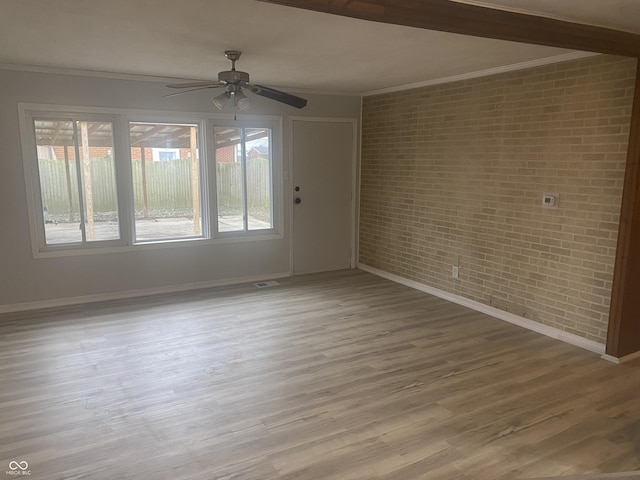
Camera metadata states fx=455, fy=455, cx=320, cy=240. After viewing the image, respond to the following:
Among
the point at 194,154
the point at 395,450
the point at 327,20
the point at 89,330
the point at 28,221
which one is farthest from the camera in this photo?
the point at 194,154

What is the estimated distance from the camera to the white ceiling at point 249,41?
8.29 ft

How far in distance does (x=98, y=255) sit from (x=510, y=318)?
13.9ft

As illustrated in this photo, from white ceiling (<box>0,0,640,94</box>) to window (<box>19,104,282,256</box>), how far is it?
23.8 inches

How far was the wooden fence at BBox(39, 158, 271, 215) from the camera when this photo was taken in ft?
15.3

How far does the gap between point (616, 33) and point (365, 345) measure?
278cm

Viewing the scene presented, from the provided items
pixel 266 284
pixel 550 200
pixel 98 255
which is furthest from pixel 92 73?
pixel 550 200

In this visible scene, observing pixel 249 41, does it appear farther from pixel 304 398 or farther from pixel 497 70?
pixel 304 398

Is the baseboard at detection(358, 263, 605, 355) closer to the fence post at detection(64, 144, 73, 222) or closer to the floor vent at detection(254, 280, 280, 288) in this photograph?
the floor vent at detection(254, 280, 280, 288)

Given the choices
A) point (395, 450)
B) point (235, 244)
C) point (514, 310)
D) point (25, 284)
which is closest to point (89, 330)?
point (25, 284)

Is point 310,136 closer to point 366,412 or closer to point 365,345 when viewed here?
point 365,345

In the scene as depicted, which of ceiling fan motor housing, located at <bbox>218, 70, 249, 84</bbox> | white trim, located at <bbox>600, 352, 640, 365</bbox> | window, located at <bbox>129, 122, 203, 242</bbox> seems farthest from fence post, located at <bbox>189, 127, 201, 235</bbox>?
white trim, located at <bbox>600, 352, 640, 365</bbox>

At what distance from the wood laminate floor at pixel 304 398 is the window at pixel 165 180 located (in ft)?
3.70

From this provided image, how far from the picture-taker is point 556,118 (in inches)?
149

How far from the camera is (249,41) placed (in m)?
3.24
